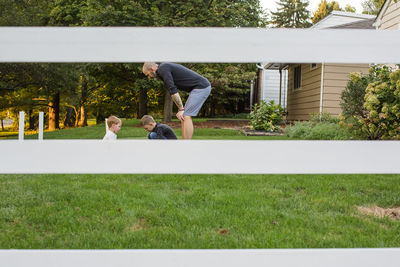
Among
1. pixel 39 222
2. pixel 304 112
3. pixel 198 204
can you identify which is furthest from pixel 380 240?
pixel 304 112

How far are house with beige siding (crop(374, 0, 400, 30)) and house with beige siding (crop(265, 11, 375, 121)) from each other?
1.86m

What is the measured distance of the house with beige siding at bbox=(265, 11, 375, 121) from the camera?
12234 mm

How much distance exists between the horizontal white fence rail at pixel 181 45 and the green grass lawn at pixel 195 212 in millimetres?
2026

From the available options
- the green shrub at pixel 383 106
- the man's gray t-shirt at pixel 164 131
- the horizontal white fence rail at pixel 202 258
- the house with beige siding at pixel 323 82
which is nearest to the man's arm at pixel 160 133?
the man's gray t-shirt at pixel 164 131

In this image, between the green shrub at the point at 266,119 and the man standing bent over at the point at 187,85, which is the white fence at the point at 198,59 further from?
the green shrub at the point at 266,119

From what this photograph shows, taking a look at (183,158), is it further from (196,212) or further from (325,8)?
(325,8)

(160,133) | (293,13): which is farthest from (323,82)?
(293,13)

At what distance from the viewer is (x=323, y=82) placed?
12.2m

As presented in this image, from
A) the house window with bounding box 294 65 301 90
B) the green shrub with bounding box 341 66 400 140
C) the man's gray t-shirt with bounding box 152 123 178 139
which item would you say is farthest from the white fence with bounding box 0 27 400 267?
the house window with bounding box 294 65 301 90

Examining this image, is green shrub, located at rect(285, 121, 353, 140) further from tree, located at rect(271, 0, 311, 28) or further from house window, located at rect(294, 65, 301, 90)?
tree, located at rect(271, 0, 311, 28)

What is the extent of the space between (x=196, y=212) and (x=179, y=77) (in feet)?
6.99

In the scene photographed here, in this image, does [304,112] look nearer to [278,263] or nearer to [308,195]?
[308,195]

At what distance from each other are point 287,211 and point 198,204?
3.21 feet

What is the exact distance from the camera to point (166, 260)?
110 centimetres
